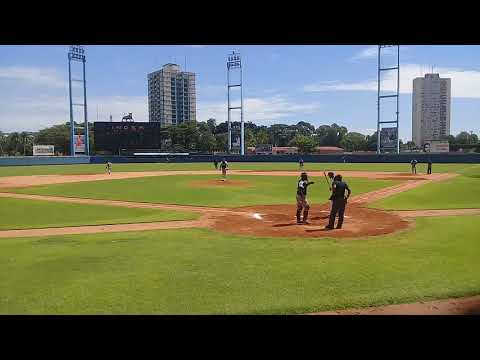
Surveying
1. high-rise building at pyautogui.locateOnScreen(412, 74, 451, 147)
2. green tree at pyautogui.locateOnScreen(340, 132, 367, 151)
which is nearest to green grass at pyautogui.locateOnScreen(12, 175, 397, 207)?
green tree at pyautogui.locateOnScreen(340, 132, 367, 151)

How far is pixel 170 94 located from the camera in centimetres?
16925

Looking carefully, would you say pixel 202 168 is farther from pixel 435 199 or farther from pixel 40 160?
pixel 435 199

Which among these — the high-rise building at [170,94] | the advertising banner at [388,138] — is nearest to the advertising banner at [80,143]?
the advertising banner at [388,138]

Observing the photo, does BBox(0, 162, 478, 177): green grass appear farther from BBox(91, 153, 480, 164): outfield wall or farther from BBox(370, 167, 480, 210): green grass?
BBox(370, 167, 480, 210): green grass

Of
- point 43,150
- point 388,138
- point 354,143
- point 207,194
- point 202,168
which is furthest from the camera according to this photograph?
point 354,143

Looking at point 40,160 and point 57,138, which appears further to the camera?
point 57,138

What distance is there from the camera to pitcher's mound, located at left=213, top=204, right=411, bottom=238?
12641 millimetres

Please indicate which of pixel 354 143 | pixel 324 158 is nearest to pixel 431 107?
pixel 354 143

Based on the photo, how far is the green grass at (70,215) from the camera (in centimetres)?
1504

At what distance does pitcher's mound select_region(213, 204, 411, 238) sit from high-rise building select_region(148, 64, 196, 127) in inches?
5972

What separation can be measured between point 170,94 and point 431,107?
327ft
